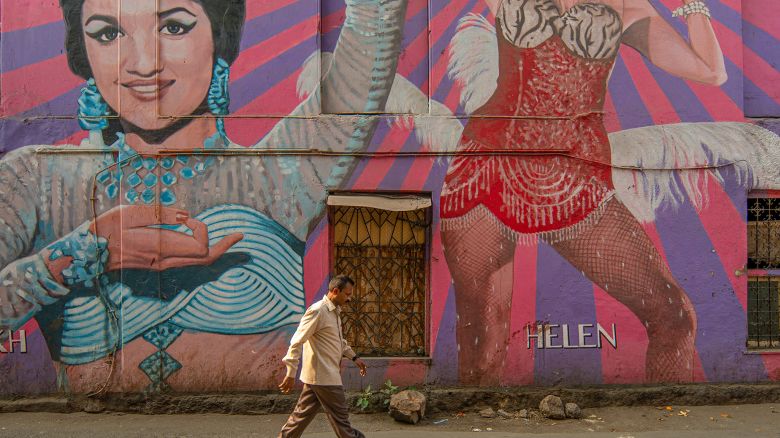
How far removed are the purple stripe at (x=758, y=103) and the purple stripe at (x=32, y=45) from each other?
7211 mm

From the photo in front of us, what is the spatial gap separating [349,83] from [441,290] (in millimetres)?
2346

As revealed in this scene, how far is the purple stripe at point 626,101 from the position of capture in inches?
285

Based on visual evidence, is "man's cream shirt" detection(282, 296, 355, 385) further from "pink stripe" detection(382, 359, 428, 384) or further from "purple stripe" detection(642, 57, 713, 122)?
"purple stripe" detection(642, 57, 713, 122)

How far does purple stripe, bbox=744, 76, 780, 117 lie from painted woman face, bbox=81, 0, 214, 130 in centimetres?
572

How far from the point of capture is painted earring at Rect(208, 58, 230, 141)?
7055 millimetres

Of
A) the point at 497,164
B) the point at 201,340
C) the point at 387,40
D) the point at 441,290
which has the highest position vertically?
the point at 387,40

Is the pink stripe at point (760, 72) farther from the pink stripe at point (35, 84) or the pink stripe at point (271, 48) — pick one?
the pink stripe at point (35, 84)

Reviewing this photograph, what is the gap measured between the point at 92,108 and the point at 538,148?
15.0 feet

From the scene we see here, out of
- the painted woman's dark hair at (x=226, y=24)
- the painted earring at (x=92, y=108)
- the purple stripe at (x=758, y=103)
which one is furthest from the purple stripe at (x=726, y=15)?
the painted earring at (x=92, y=108)

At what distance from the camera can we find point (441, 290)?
707cm

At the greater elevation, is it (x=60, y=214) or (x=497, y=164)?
(x=497, y=164)

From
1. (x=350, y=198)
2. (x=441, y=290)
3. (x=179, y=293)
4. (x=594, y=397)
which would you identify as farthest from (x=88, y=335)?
(x=594, y=397)

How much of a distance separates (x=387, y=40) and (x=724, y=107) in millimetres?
3610

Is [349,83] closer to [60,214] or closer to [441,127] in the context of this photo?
[441,127]
